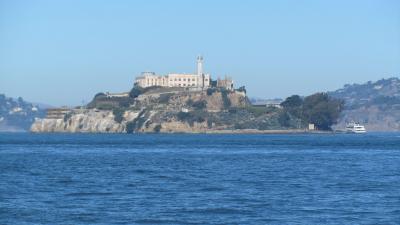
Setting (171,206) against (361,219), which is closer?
(361,219)

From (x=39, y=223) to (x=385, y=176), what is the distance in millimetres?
27102

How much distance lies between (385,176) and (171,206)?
2063 cm

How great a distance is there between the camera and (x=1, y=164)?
72250 mm

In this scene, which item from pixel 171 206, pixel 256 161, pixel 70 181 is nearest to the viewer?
pixel 171 206

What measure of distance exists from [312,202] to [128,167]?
27.5m

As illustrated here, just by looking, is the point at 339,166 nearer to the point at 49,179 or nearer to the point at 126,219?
the point at 49,179

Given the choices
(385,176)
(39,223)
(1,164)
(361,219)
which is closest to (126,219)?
(39,223)

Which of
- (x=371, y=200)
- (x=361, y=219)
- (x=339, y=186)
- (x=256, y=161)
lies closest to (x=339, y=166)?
(x=256, y=161)

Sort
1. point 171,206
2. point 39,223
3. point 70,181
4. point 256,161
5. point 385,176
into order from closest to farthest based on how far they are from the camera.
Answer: point 39,223, point 171,206, point 70,181, point 385,176, point 256,161

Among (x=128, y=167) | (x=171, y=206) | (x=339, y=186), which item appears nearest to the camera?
(x=171, y=206)

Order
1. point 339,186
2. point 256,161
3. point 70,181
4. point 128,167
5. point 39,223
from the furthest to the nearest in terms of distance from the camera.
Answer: point 256,161, point 128,167, point 70,181, point 339,186, point 39,223

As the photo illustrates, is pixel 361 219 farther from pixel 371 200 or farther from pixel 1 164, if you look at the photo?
pixel 1 164

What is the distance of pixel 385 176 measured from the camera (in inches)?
2307

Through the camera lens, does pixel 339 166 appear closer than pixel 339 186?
No
